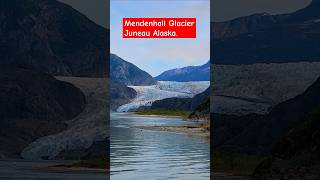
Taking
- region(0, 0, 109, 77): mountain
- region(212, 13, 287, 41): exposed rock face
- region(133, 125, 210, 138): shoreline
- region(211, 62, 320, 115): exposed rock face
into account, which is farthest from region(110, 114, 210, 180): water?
region(212, 13, 287, 41): exposed rock face

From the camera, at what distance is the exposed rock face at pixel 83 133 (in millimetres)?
15164

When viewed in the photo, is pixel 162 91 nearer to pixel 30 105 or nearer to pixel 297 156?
pixel 30 105

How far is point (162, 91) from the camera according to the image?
1802 centimetres

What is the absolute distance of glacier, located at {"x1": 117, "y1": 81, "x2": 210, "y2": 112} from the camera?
16.9 meters

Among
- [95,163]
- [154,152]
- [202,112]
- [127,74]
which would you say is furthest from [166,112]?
[95,163]

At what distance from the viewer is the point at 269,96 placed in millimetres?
15062

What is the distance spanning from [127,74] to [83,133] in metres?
2.38

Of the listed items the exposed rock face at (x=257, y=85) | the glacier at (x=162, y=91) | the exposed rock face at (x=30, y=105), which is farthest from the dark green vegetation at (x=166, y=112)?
the exposed rock face at (x=30, y=105)

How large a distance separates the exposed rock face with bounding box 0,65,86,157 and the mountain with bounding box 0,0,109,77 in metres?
0.31

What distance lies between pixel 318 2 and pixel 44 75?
698cm

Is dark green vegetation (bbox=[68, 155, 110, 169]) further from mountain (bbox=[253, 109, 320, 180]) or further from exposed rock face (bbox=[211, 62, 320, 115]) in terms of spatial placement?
mountain (bbox=[253, 109, 320, 180])

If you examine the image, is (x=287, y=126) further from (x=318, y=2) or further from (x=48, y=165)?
(x=48, y=165)

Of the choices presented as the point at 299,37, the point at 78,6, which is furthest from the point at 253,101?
the point at 78,6

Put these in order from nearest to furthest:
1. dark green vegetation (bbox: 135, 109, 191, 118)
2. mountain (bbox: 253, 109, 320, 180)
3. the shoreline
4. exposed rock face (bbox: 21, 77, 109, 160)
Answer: mountain (bbox: 253, 109, 320, 180), exposed rock face (bbox: 21, 77, 109, 160), the shoreline, dark green vegetation (bbox: 135, 109, 191, 118)
